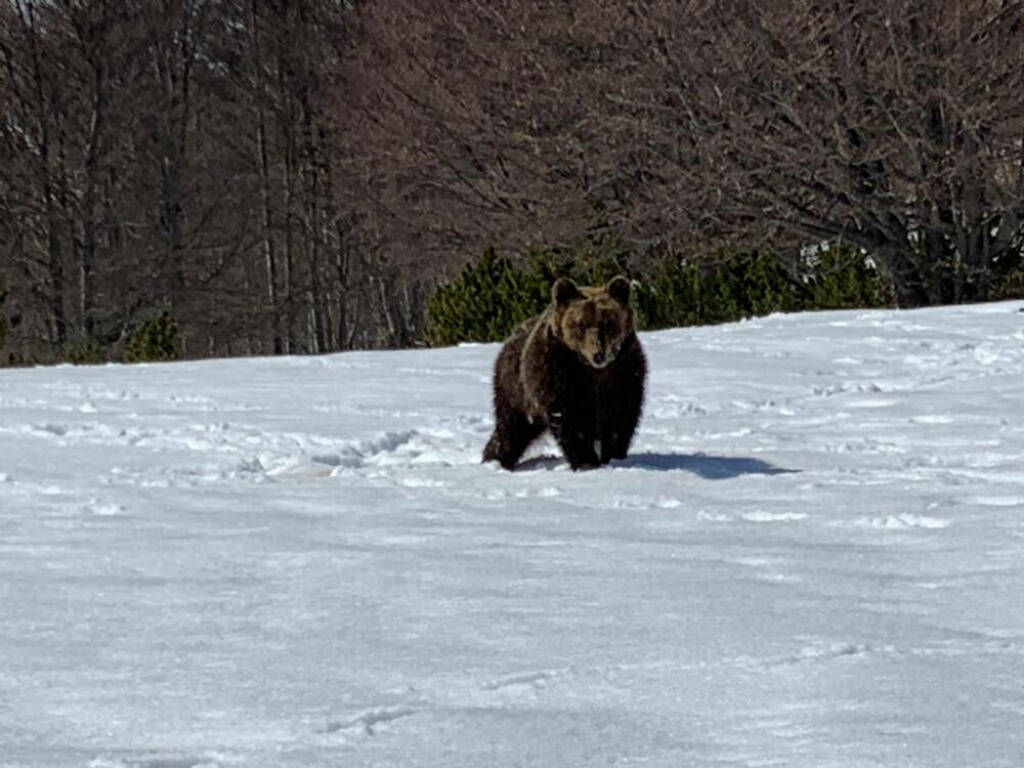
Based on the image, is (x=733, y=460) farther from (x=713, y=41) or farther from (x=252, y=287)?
(x=252, y=287)

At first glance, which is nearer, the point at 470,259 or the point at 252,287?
the point at 470,259

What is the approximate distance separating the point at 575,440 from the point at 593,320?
1.83 ft

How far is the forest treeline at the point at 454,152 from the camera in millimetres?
19234

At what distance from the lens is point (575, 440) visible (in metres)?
7.12

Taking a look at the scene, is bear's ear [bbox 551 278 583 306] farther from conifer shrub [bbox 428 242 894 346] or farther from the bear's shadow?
conifer shrub [bbox 428 242 894 346]

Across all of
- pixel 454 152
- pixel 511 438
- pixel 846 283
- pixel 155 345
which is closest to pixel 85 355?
pixel 155 345

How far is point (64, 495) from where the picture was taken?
612 cm

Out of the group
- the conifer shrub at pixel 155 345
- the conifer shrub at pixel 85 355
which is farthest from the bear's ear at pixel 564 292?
the conifer shrub at pixel 155 345

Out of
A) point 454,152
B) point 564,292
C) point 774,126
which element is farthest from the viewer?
point 454,152

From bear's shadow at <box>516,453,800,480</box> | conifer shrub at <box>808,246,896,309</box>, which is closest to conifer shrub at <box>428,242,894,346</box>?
conifer shrub at <box>808,246,896,309</box>

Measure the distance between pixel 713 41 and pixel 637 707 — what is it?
56.9ft

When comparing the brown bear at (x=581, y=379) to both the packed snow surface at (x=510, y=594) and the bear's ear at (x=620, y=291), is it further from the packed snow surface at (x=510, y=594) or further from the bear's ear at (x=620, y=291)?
the packed snow surface at (x=510, y=594)

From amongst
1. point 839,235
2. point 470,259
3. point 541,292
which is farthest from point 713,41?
point 470,259

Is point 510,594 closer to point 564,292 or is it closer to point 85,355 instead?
point 564,292
